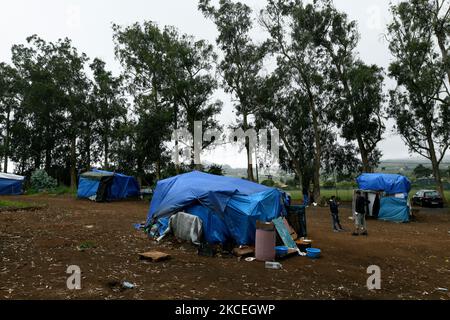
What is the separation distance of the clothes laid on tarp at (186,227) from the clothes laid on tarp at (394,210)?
1319 cm

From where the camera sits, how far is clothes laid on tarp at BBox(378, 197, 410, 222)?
1755cm

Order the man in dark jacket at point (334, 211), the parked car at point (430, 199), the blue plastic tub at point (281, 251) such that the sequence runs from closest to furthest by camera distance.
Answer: the blue plastic tub at point (281, 251) < the man in dark jacket at point (334, 211) < the parked car at point (430, 199)

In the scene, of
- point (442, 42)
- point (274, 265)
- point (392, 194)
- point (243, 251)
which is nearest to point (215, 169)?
point (392, 194)

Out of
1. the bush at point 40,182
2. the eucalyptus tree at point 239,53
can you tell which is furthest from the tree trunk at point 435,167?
the bush at point 40,182

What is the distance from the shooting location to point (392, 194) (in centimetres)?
1775

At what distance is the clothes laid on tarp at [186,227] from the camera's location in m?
9.35

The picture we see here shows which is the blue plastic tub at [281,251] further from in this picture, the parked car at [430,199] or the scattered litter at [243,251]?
the parked car at [430,199]

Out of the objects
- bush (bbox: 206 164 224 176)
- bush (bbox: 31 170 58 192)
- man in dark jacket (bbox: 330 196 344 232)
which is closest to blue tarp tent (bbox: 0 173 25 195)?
bush (bbox: 31 170 58 192)

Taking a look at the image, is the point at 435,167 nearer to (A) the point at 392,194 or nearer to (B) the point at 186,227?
(A) the point at 392,194

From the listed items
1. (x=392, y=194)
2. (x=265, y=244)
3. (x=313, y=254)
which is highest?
(x=392, y=194)

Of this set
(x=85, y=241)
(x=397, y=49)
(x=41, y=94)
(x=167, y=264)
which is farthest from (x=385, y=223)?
(x=41, y=94)

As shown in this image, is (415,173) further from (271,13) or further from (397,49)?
(271,13)

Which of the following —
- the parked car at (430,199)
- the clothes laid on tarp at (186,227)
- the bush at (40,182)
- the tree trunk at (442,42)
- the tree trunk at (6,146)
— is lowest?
the parked car at (430,199)

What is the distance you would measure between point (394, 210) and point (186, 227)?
44.4ft
